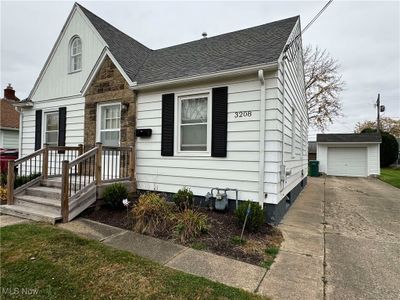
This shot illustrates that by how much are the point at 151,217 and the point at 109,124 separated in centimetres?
396

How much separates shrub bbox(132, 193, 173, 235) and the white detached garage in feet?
58.0

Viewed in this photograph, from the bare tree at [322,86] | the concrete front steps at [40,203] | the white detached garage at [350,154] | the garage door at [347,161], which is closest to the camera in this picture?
the concrete front steps at [40,203]

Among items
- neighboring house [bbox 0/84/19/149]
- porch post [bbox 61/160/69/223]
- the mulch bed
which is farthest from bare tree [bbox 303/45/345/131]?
neighboring house [bbox 0/84/19/149]

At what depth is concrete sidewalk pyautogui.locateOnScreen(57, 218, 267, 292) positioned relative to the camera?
9.44ft

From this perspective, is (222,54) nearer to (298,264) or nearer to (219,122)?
(219,122)

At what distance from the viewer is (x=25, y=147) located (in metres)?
9.20

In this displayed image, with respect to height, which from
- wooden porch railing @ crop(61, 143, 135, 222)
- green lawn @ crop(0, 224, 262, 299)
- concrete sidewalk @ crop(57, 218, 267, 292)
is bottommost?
concrete sidewalk @ crop(57, 218, 267, 292)

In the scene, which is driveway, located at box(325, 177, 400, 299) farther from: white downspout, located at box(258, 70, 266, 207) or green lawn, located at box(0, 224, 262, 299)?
white downspout, located at box(258, 70, 266, 207)

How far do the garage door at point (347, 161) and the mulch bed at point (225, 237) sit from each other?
55.3 ft

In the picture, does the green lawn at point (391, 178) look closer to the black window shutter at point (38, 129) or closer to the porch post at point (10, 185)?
the porch post at point (10, 185)

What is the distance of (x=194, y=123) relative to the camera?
5887 mm

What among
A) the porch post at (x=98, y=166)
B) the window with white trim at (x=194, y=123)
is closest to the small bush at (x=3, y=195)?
the porch post at (x=98, y=166)

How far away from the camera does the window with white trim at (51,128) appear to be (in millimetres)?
8547

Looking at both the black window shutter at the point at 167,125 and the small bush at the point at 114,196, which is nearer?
the small bush at the point at 114,196
